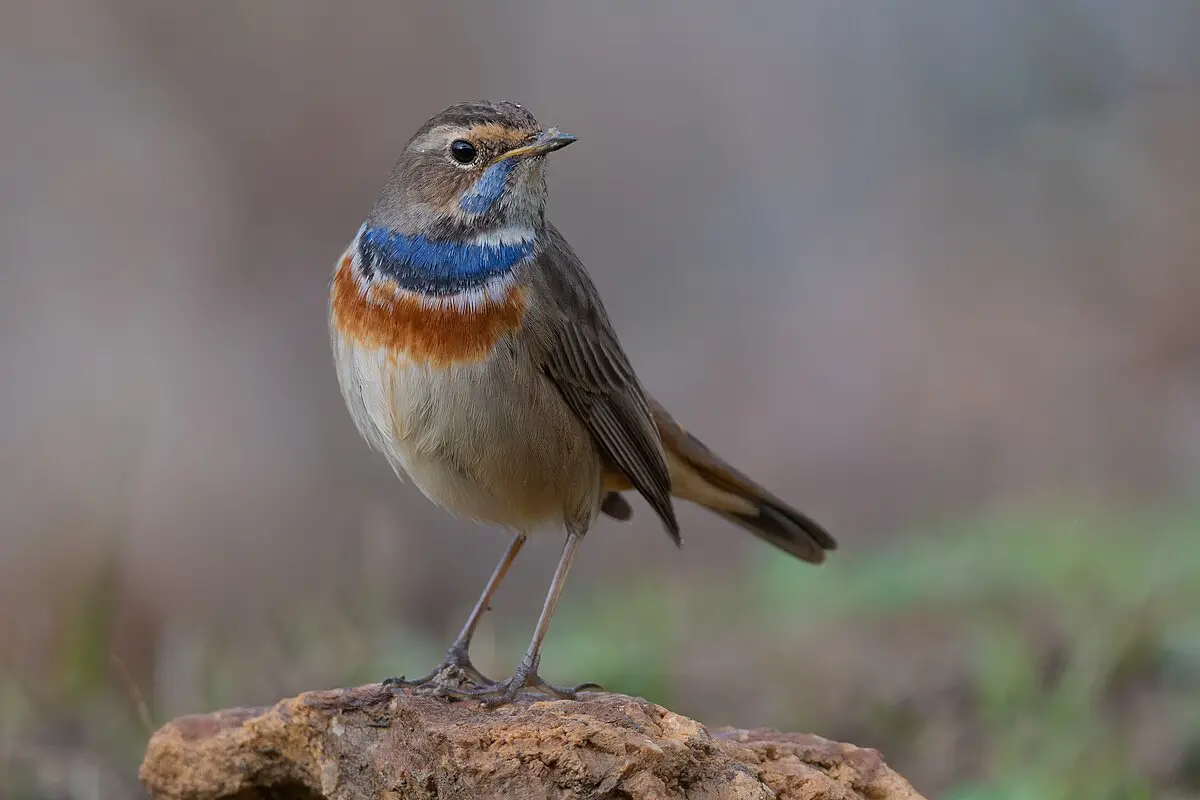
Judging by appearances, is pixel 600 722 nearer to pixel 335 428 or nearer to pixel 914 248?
pixel 335 428

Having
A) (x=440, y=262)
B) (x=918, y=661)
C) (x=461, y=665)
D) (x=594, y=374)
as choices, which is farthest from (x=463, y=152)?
(x=918, y=661)

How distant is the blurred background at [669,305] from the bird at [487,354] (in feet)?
6.06

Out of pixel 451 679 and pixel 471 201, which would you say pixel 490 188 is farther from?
pixel 451 679

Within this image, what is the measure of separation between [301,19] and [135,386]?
322 cm

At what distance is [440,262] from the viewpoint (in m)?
5.05

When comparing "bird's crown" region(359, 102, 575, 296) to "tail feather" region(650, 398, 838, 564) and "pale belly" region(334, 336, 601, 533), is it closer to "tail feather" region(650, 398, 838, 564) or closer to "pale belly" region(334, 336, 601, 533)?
"pale belly" region(334, 336, 601, 533)

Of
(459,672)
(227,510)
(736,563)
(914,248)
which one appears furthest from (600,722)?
Answer: (914,248)

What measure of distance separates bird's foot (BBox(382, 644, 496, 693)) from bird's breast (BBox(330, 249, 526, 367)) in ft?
3.28

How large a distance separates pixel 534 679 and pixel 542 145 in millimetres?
1747

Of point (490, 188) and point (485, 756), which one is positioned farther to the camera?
point (490, 188)

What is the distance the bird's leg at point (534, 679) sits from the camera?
4625 millimetres

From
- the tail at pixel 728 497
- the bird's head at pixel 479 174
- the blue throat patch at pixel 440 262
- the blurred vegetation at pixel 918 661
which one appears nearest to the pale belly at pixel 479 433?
the blue throat patch at pixel 440 262

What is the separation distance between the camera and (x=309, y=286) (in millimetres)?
11039

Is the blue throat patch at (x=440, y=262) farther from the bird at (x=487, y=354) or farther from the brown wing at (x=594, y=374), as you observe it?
the brown wing at (x=594, y=374)
